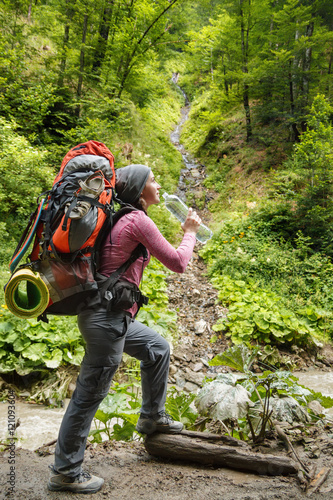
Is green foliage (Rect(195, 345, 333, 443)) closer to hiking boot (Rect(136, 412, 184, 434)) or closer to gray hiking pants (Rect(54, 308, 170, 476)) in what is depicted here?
hiking boot (Rect(136, 412, 184, 434))

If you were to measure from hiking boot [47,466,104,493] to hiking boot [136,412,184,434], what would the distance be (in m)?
0.47

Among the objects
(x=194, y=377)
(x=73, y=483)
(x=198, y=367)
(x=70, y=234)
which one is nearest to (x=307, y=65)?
(x=198, y=367)

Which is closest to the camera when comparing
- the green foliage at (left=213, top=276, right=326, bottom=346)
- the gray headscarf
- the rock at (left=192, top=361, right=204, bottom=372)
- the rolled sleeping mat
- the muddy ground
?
the rolled sleeping mat

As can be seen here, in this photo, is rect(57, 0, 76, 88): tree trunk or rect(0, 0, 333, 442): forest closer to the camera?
rect(0, 0, 333, 442): forest

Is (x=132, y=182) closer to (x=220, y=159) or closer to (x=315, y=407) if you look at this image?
(x=315, y=407)

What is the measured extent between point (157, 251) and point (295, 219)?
8.05m

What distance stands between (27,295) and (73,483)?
1277 mm

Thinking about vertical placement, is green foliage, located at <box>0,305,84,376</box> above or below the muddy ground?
below

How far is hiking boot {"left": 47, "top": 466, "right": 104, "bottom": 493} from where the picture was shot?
207 cm

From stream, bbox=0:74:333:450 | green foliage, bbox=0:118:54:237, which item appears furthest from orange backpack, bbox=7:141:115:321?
green foliage, bbox=0:118:54:237

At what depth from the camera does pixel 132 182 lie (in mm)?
2285

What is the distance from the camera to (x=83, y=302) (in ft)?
6.68

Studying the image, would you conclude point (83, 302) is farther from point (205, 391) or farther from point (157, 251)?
point (205, 391)

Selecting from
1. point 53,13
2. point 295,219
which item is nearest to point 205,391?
point 295,219
